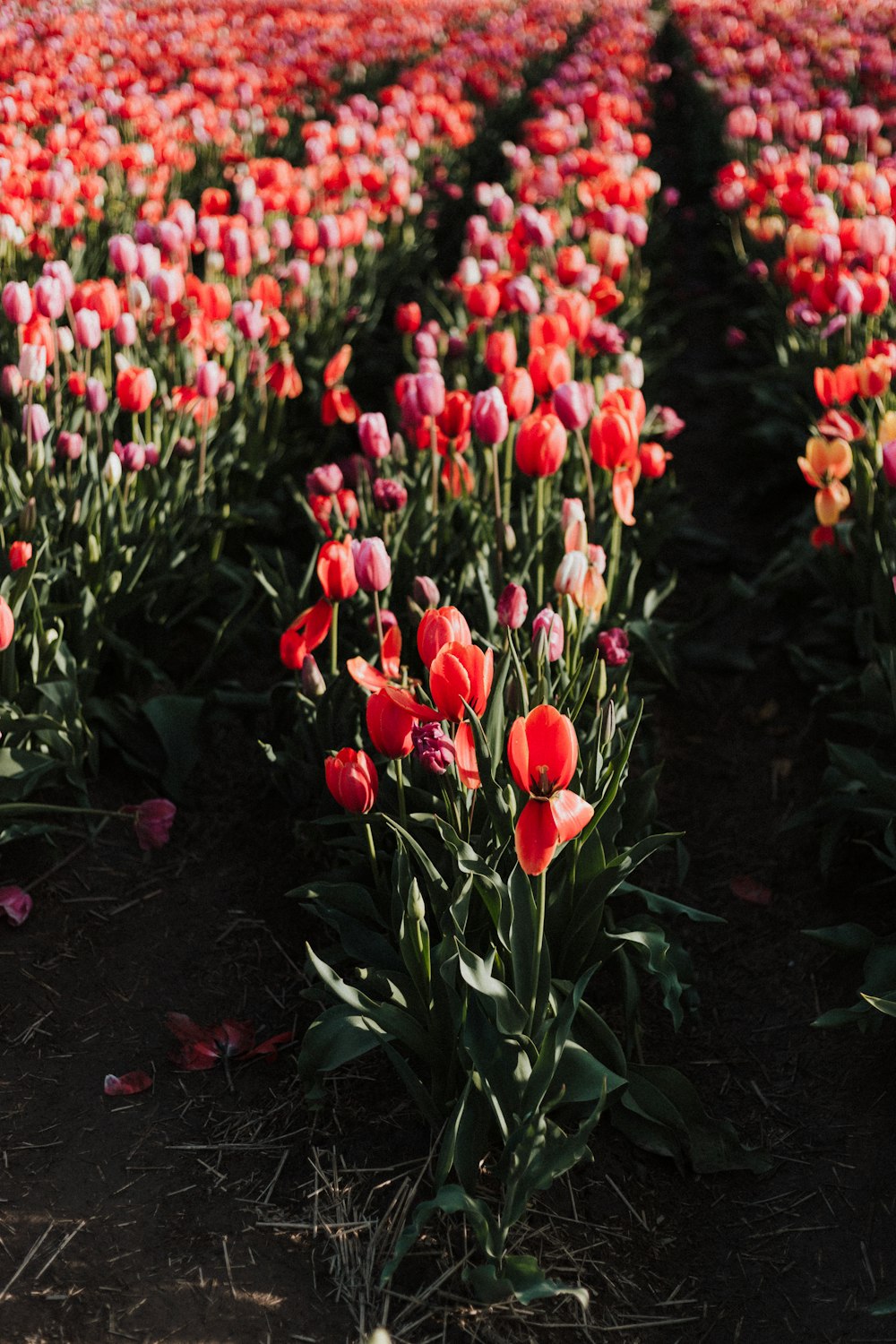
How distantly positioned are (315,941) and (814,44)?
9.74 m

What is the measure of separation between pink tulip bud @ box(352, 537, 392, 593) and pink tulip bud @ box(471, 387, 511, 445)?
1.73 ft

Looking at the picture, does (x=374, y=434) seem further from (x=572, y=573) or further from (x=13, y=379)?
(x=13, y=379)

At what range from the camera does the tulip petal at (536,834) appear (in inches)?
61.4

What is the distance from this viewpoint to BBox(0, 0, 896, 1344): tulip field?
1.79 m

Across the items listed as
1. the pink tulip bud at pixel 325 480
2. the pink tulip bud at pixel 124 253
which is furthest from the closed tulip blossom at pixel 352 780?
the pink tulip bud at pixel 124 253

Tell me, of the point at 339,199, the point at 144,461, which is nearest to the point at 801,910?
the point at 144,461

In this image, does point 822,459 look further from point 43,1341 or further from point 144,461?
point 43,1341

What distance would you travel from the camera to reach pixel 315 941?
2438 millimetres

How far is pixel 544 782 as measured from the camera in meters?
1.58

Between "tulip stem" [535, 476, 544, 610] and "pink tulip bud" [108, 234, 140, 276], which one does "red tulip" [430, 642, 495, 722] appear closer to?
"tulip stem" [535, 476, 544, 610]

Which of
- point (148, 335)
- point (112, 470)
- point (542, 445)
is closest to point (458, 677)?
point (542, 445)

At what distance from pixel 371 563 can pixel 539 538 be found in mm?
683

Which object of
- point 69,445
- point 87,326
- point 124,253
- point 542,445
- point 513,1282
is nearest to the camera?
point 513,1282

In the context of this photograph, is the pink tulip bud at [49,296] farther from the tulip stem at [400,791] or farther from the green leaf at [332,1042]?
the green leaf at [332,1042]
